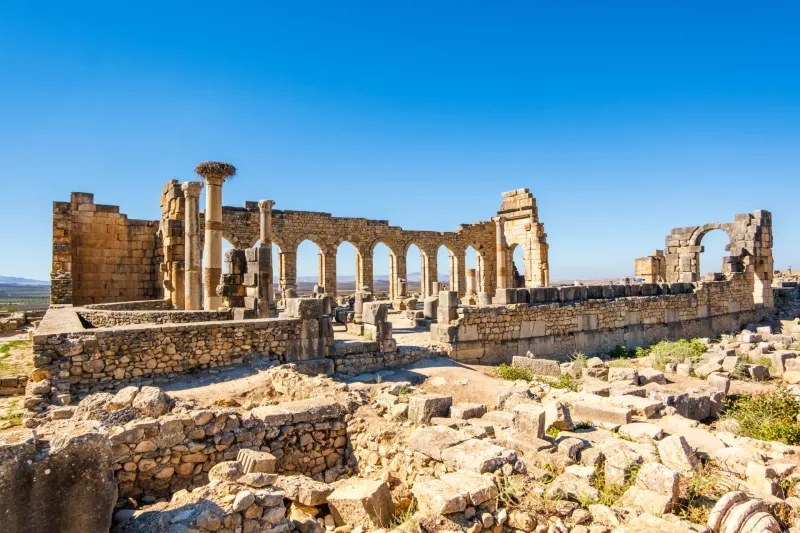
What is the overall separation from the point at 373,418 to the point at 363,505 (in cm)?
224

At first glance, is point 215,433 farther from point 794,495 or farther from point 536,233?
point 536,233

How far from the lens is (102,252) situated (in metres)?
18.6

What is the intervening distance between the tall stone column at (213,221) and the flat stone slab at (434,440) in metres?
10.4

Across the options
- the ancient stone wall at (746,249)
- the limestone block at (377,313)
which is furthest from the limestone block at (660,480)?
the ancient stone wall at (746,249)

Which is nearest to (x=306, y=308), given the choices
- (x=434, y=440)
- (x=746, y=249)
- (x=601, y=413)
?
(x=434, y=440)

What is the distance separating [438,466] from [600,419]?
112 inches

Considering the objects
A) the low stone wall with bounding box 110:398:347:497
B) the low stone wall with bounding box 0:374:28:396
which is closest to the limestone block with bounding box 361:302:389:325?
the low stone wall with bounding box 110:398:347:497

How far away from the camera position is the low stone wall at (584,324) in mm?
12008

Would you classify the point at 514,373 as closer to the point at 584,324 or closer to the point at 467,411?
the point at 467,411

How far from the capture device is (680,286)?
58.5 feet

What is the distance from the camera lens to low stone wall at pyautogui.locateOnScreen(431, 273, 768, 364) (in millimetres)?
12008

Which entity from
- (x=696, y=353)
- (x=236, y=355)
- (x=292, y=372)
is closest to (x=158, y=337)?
(x=236, y=355)

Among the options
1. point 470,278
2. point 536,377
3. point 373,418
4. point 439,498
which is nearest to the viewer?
point 439,498

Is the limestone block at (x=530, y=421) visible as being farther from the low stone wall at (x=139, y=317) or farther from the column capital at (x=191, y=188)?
the column capital at (x=191, y=188)
